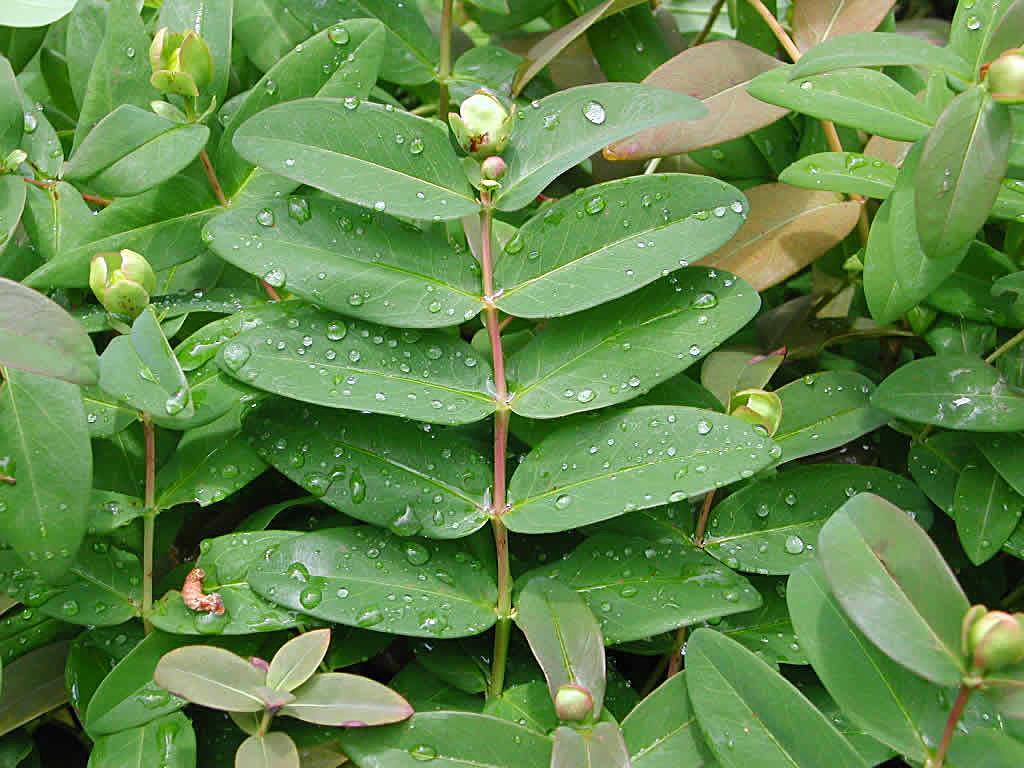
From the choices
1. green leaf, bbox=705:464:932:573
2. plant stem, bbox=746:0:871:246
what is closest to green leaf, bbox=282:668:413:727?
green leaf, bbox=705:464:932:573

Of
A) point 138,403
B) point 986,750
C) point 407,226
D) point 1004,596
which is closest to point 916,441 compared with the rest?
point 1004,596

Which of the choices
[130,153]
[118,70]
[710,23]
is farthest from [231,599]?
[710,23]

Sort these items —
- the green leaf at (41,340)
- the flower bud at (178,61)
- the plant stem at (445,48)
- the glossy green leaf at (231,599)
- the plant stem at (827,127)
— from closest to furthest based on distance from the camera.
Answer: the green leaf at (41,340) < the glossy green leaf at (231,599) < the flower bud at (178,61) < the plant stem at (827,127) < the plant stem at (445,48)

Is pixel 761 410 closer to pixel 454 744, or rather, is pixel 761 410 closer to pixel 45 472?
pixel 454 744

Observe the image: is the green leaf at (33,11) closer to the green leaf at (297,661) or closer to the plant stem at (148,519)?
the plant stem at (148,519)

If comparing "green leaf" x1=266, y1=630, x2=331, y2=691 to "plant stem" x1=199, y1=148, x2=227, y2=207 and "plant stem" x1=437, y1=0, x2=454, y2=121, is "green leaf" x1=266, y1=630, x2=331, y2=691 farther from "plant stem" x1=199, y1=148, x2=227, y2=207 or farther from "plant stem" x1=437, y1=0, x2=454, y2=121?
"plant stem" x1=437, y1=0, x2=454, y2=121

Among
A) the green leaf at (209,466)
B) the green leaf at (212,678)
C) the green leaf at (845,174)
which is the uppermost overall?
the green leaf at (845,174)

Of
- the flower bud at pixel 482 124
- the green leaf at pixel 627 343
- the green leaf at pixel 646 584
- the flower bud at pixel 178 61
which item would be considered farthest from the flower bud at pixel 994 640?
the flower bud at pixel 178 61
